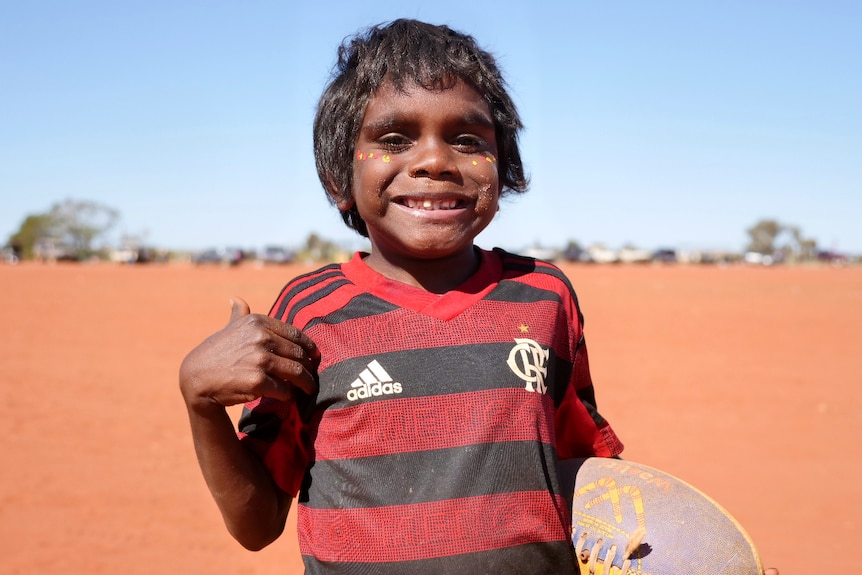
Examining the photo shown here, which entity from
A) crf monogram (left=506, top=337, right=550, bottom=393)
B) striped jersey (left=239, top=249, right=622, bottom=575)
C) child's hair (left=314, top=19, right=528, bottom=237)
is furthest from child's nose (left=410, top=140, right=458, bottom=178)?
crf monogram (left=506, top=337, right=550, bottom=393)

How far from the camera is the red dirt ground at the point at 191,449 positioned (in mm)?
5594

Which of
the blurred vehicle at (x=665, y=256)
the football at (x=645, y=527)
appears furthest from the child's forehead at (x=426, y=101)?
the blurred vehicle at (x=665, y=256)

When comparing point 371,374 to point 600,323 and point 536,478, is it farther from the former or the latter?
point 600,323

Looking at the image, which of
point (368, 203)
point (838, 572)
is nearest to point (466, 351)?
point (368, 203)

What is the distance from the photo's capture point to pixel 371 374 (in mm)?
1671

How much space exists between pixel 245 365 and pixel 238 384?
0.04 meters

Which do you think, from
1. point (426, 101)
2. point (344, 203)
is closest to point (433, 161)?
point (426, 101)

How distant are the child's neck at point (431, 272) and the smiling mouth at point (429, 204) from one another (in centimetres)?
15

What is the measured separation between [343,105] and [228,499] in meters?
1.01

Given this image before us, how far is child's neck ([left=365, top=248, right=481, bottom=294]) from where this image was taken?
1.94 metres

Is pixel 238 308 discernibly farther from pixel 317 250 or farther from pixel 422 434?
pixel 317 250

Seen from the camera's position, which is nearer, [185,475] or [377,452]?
[377,452]

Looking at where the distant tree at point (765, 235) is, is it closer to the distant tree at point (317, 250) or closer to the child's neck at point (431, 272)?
the distant tree at point (317, 250)

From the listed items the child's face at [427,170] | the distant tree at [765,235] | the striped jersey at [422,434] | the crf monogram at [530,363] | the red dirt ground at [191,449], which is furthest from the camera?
the distant tree at [765,235]
